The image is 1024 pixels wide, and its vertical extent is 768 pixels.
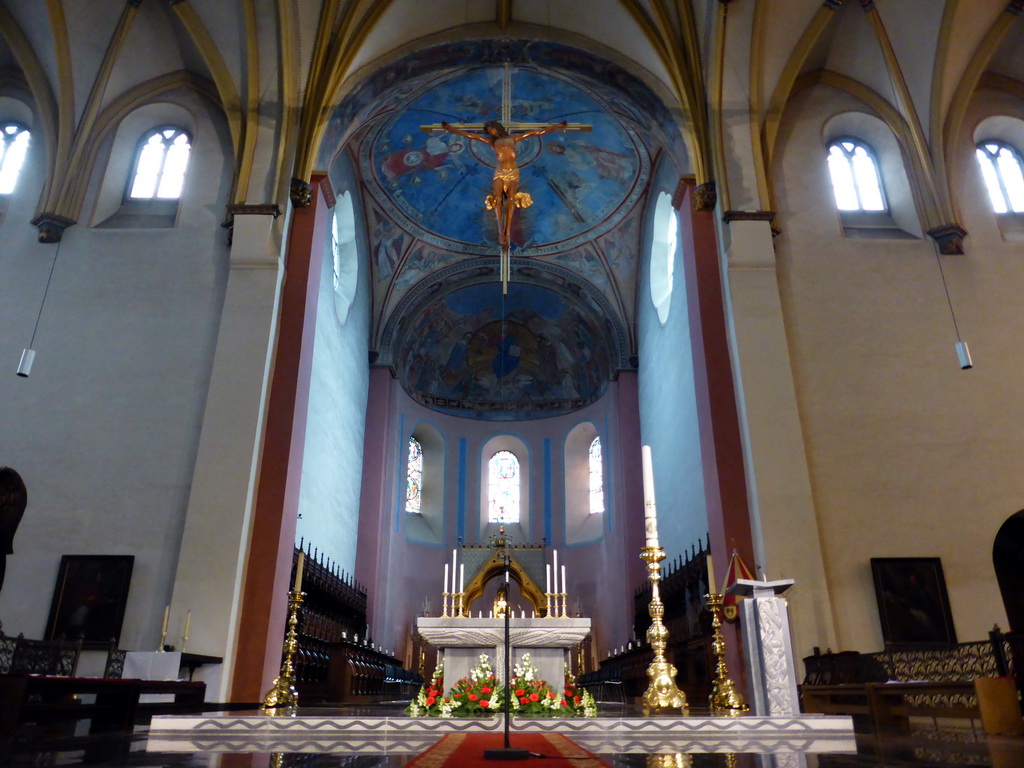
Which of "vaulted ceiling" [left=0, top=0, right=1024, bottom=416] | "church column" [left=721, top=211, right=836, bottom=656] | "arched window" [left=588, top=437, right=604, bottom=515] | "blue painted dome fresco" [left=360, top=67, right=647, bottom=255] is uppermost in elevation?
"blue painted dome fresco" [left=360, top=67, right=647, bottom=255]

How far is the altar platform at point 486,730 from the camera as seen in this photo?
4953mm

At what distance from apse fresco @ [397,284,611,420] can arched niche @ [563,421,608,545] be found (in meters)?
0.86

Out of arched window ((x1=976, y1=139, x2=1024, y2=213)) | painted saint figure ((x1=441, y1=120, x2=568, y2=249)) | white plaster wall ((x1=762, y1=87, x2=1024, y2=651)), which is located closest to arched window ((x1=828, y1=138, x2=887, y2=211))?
white plaster wall ((x1=762, y1=87, x2=1024, y2=651))

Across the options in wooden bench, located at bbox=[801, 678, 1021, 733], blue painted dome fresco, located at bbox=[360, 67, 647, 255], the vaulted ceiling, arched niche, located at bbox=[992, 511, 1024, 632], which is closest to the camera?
wooden bench, located at bbox=[801, 678, 1021, 733]

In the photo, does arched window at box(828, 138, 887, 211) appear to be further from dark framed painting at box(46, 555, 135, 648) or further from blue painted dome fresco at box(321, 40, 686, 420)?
dark framed painting at box(46, 555, 135, 648)

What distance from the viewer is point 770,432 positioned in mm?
10375

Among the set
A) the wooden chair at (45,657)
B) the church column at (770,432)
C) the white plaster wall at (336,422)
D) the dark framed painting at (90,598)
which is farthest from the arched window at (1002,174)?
the dark framed painting at (90,598)

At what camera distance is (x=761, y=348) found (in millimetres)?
10914

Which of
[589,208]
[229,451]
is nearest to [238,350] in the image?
[229,451]

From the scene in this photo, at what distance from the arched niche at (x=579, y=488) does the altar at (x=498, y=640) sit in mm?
14452

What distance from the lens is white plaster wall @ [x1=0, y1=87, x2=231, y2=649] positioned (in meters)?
10.5

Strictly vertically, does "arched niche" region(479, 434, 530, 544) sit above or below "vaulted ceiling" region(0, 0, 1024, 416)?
below

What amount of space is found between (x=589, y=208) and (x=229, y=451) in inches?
462

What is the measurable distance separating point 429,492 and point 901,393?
46.7 feet
